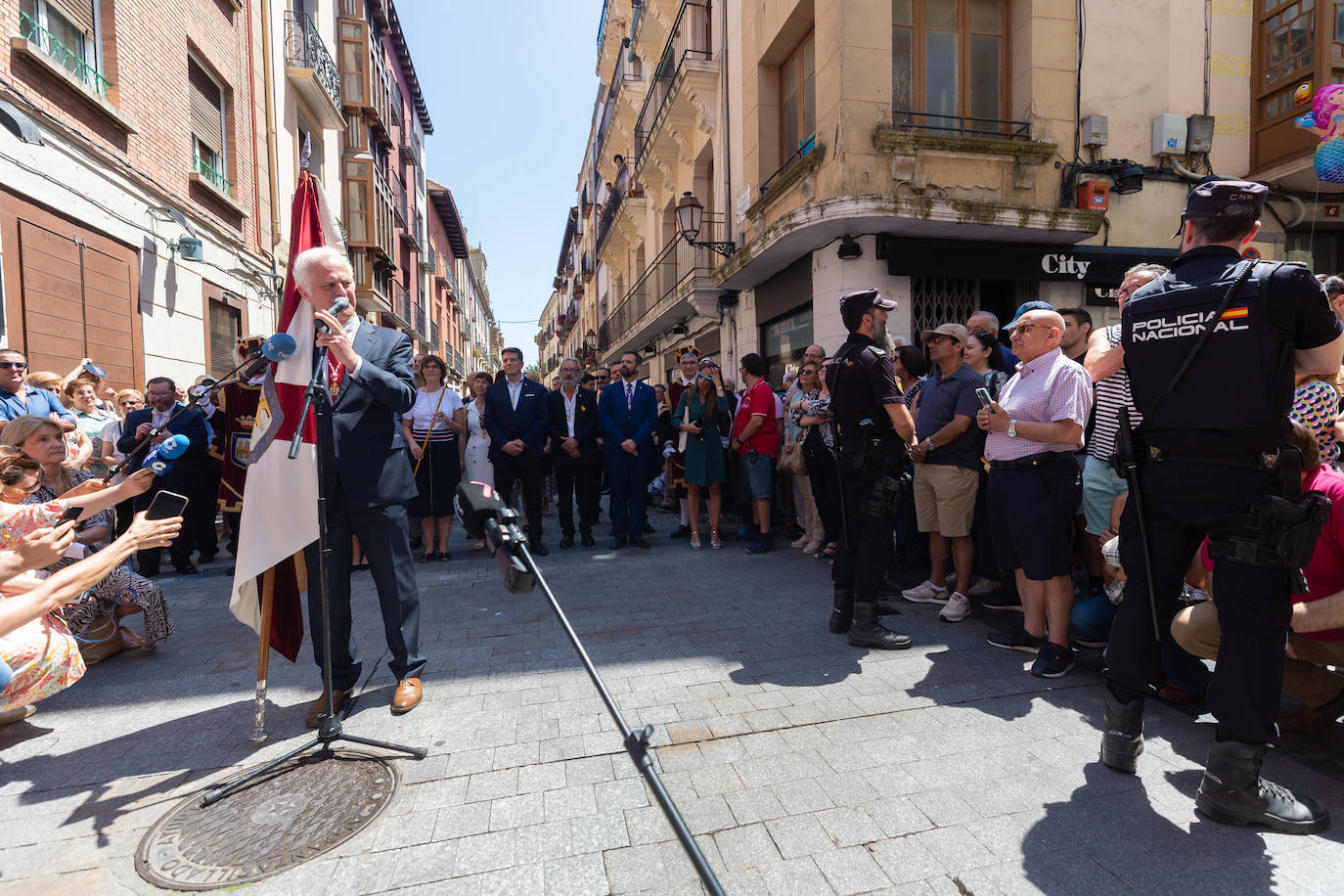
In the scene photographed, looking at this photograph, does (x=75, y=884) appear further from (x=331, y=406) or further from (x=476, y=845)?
(x=331, y=406)

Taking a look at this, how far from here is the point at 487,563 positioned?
22.1 feet

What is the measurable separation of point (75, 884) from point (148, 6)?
11356 millimetres

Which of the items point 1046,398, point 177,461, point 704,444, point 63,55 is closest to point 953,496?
point 1046,398

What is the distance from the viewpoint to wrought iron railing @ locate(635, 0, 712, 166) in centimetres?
1359

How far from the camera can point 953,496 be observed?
4.75 m

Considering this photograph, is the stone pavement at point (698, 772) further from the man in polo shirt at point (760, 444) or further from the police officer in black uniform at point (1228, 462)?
the man in polo shirt at point (760, 444)

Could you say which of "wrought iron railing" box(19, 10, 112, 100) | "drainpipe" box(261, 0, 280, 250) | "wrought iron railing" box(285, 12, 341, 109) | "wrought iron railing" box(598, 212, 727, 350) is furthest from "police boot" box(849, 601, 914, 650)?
"wrought iron railing" box(285, 12, 341, 109)

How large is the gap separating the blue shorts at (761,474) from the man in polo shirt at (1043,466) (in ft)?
11.0

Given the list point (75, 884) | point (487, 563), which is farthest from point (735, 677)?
point (487, 563)

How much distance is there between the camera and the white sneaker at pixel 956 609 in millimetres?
4504

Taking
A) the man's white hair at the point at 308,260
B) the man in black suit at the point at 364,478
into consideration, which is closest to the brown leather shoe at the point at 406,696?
the man in black suit at the point at 364,478

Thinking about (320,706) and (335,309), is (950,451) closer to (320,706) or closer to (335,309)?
(335,309)

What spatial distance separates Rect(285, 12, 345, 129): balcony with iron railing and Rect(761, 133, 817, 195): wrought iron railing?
34.5ft

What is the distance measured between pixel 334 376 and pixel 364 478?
497 mm
